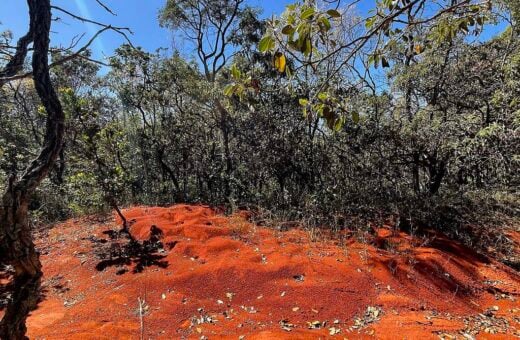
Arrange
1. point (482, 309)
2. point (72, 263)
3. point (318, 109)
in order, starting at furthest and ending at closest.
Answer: point (72, 263), point (482, 309), point (318, 109)

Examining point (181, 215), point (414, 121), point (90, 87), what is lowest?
point (181, 215)

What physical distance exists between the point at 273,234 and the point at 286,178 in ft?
8.80

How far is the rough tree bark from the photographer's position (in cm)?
136

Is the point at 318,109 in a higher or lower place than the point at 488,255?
higher

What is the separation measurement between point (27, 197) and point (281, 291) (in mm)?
2753

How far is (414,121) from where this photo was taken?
599cm

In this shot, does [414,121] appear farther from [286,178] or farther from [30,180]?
[30,180]

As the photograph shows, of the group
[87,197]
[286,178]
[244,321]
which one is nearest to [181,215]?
[87,197]

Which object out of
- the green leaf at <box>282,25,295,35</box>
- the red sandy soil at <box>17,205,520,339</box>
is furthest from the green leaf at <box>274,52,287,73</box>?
the red sandy soil at <box>17,205,520,339</box>

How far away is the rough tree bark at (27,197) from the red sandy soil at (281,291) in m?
0.98

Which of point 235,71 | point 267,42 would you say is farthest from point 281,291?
point 267,42

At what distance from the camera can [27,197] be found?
1.40 m

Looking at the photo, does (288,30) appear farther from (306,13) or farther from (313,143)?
(313,143)

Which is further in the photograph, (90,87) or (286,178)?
(90,87)
